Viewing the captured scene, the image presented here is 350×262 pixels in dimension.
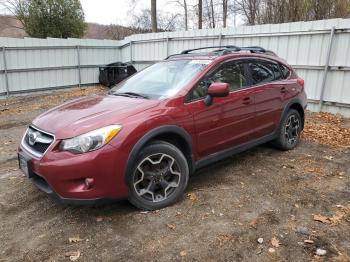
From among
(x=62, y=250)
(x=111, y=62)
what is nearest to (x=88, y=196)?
(x=62, y=250)

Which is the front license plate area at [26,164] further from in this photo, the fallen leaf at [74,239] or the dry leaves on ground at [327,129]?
the dry leaves on ground at [327,129]

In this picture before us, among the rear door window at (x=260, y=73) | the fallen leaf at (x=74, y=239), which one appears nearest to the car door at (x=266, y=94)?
the rear door window at (x=260, y=73)

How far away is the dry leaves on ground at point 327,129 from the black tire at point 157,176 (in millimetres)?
3610

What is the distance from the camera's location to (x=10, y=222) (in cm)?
354

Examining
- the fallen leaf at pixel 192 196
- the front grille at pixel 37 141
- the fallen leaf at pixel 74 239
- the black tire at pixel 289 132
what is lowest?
the fallen leaf at pixel 74 239

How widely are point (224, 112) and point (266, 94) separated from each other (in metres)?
1.03

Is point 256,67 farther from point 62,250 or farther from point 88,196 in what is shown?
point 62,250

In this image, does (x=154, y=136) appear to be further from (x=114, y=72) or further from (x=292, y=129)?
(x=114, y=72)

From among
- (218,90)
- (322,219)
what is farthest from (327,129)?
(218,90)

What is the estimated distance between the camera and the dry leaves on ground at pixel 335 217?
134 inches

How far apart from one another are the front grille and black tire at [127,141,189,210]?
2.88 ft

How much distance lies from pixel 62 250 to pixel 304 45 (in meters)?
7.96

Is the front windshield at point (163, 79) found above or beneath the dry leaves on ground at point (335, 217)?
above

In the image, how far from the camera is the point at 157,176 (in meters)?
3.60
